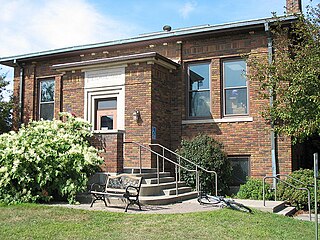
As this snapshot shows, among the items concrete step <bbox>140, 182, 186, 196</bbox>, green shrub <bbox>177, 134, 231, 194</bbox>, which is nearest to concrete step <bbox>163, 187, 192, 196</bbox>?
concrete step <bbox>140, 182, 186, 196</bbox>

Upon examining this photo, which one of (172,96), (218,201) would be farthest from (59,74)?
(218,201)

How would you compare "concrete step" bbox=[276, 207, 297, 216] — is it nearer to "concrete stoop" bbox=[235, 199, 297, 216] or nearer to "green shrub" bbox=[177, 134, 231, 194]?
"concrete stoop" bbox=[235, 199, 297, 216]

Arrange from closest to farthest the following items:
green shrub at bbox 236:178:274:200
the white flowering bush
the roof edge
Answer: the white flowering bush
green shrub at bbox 236:178:274:200
the roof edge

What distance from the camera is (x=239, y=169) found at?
14.4 m

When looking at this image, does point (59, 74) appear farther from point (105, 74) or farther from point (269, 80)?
point (269, 80)

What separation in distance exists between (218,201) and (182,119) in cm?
513

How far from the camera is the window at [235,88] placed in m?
14.5

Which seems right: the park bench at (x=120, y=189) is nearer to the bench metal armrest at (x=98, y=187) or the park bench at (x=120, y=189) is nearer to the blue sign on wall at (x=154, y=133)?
the bench metal armrest at (x=98, y=187)

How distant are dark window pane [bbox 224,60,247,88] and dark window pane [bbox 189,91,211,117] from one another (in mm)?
852

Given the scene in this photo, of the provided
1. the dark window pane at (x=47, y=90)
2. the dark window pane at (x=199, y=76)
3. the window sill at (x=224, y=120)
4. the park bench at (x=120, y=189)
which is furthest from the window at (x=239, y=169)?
the dark window pane at (x=47, y=90)

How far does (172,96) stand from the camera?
608 inches

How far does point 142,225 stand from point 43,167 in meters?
4.00

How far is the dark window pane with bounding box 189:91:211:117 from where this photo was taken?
15.0 metres

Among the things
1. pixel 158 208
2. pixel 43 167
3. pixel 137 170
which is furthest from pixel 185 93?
pixel 43 167
